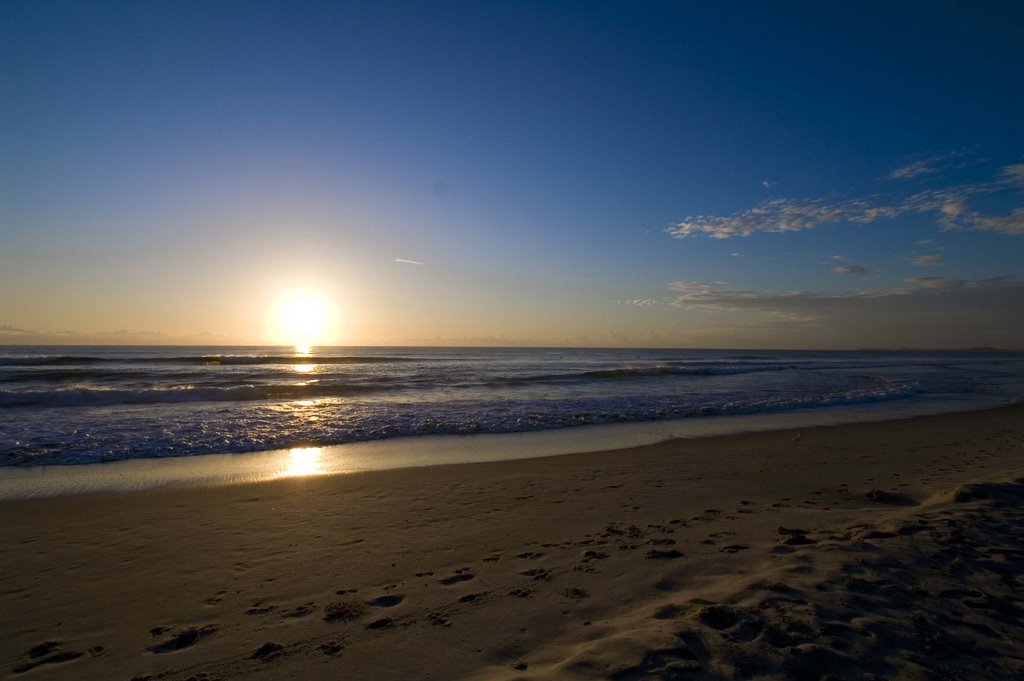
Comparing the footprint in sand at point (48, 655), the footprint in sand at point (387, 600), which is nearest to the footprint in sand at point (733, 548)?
the footprint in sand at point (387, 600)

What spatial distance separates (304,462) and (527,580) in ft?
24.8

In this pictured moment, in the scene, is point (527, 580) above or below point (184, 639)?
above

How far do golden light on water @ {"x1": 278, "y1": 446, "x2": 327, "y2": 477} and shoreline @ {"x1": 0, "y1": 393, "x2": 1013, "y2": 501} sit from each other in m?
0.02

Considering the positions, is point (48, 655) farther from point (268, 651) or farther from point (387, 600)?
point (387, 600)

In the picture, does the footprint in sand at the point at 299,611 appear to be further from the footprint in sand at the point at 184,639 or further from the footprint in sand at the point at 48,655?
the footprint in sand at the point at 48,655

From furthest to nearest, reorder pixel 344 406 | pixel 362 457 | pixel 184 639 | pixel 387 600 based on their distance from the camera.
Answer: pixel 344 406 < pixel 362 457 < pixel 387 600 < pixel 184 639

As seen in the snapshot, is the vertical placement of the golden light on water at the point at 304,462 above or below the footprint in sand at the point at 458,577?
below

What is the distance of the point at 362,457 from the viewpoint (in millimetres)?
11289

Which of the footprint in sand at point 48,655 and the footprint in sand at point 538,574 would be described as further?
the footprint in sand at point 538,574

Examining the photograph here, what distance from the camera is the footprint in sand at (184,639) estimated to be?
3885mm

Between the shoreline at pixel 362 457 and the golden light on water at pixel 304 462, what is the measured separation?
2cm

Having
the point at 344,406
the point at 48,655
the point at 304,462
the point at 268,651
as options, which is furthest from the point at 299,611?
the point at 344,406

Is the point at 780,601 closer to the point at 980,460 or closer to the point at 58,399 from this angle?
the point at 980,460

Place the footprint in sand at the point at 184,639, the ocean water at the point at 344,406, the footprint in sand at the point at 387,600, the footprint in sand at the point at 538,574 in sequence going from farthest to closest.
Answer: the ocean water at the point at 344,406, the footprint in sand at the point at 538,574, the footprint in sand at the point at 387,600, the footprint in sand at the point at 184,639
